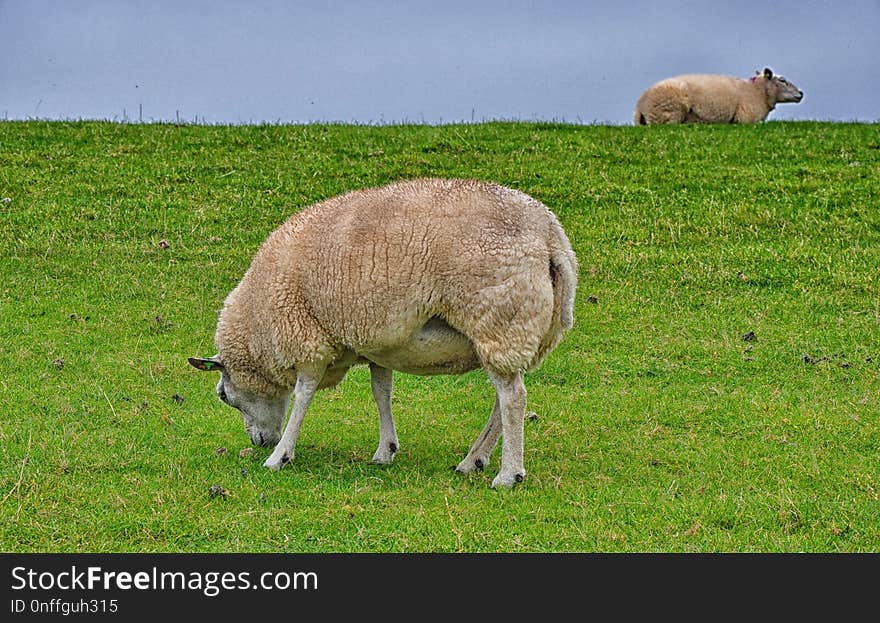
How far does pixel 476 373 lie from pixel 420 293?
435 centimetres

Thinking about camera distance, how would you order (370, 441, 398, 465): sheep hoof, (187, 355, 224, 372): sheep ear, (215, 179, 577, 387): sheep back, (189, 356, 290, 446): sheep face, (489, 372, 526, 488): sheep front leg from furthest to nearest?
(189, 356, 290, 446): sheep face
(187, 355, 224, 372): sheep ear
(370, 441, 398, 465): sheep hoof
(489, 372, 526, 488): sheep front leg
(215, 179, 577, 387): sheep back

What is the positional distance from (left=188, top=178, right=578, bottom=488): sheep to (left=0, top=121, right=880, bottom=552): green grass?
71cm

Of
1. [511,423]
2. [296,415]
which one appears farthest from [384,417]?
[511,423]

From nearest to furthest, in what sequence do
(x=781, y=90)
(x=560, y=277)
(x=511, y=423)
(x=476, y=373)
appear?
(x=511, y=423)
(x=560, y=277)
(x=476, y=373)
(x=781, y=90)

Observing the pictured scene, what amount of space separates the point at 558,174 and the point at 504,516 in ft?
42.4

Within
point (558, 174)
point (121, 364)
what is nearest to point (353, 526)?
point (121, 364)

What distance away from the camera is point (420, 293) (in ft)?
26.0

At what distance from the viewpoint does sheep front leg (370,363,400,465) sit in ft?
29.1

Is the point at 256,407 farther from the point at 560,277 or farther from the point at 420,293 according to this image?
the point at 560,277

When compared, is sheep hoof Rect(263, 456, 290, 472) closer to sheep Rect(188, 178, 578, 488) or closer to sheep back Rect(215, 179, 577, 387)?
sheep Rect(188, 178, 578, 488)

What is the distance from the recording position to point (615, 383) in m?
11.6

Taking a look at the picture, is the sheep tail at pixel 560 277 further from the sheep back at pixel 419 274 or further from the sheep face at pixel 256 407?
the sheep face at pixel 256 407

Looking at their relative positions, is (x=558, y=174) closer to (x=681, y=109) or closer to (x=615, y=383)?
(x=681, y=109)

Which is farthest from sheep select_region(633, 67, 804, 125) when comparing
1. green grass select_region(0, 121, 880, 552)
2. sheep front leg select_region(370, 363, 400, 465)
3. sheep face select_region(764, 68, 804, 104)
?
sheep front leg select_region(370, 363, 400, 465)
